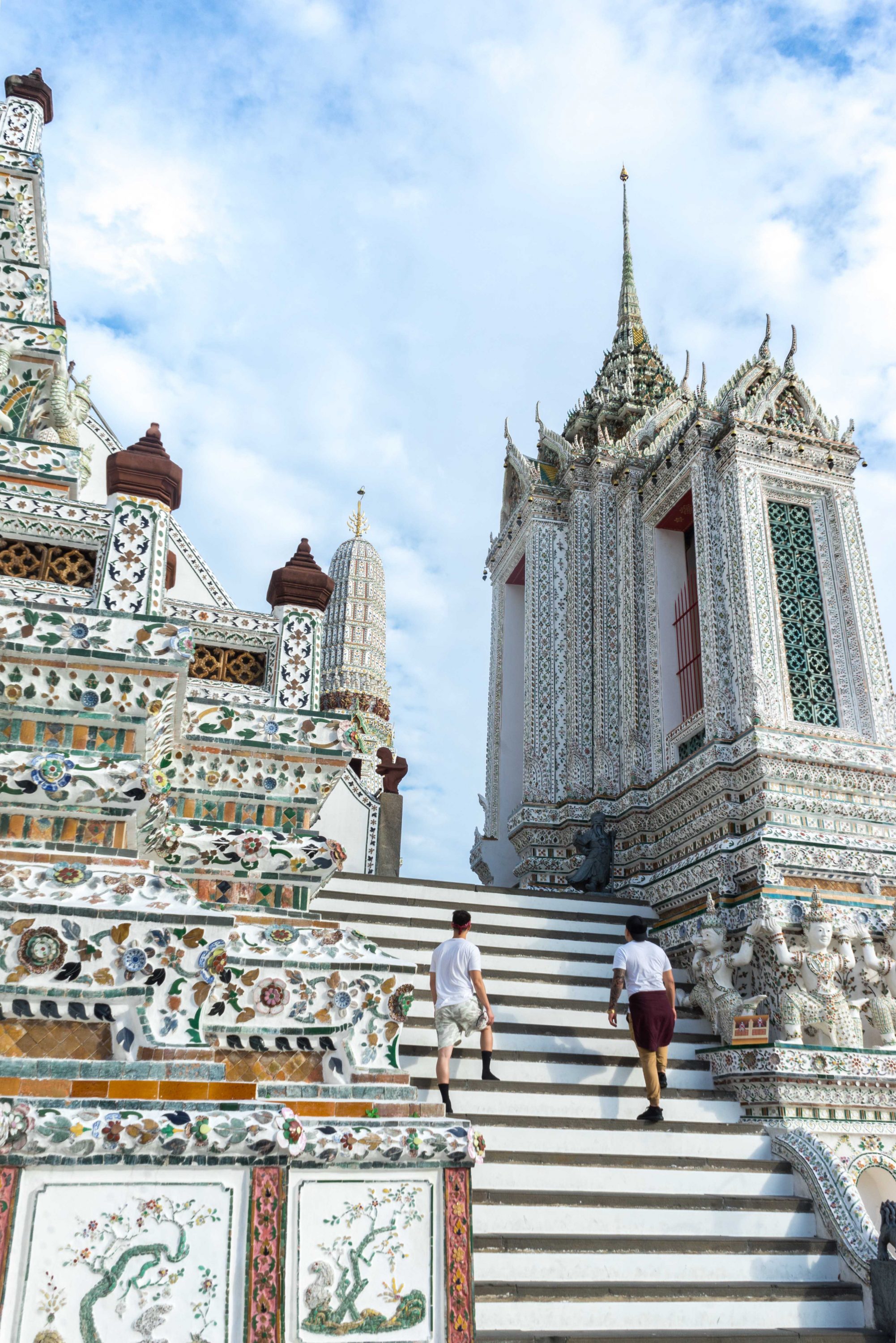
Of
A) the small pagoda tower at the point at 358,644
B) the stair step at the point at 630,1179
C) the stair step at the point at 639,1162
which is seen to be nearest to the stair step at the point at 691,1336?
the stair step at the point at 630,1179

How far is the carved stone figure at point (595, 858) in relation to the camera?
8547mm

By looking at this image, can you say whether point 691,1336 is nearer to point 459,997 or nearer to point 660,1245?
point 660,1245

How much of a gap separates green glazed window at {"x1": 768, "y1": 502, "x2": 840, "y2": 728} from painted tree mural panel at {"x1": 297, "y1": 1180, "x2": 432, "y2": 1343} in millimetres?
5782

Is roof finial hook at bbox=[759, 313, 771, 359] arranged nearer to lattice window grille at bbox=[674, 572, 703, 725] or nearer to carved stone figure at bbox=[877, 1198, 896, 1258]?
lattice window grille at bbox=[674, 572, 703, 725]

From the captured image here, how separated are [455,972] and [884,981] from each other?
2791 millimetres

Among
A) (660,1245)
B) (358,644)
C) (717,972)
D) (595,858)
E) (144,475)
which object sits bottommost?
(660,1245)

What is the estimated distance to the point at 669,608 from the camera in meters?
9.53

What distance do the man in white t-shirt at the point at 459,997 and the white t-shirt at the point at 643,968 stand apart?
77 cm

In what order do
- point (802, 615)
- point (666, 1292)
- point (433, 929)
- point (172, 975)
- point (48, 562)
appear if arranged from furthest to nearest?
1. point (802, 615)
2. point (433, 929)
3. point (48, 562)
4. point (666, 1292)
5. point (172, 975)

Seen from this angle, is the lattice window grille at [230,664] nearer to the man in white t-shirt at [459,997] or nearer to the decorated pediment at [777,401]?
the man in white t-shirt at [459,997]

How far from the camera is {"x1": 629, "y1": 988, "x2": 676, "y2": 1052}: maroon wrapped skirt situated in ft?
16.7

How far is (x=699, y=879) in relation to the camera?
7082 mm

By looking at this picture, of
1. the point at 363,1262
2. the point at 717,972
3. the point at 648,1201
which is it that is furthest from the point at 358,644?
the point at 363,1262

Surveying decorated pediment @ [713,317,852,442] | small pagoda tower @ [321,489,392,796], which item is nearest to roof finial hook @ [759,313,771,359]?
decorated pediment @ [713,317,852,442]
